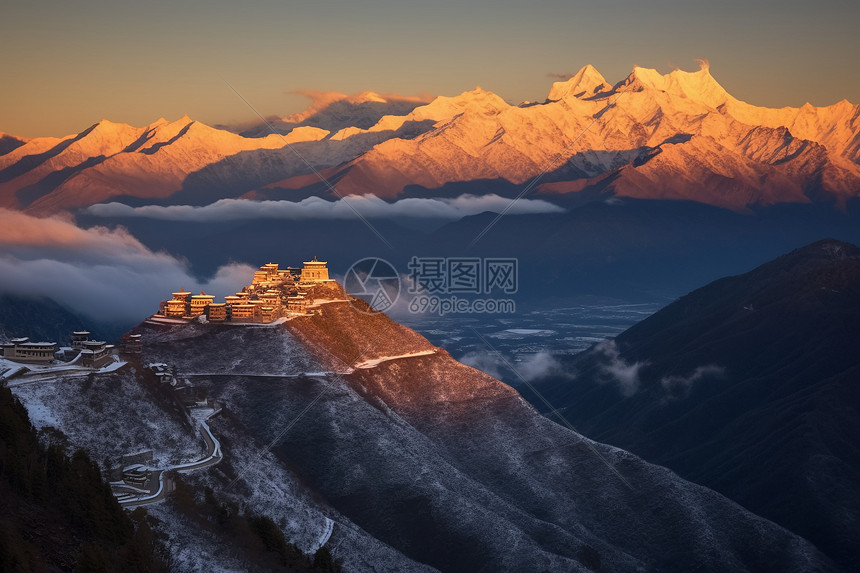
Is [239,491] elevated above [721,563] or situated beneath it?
elevated above

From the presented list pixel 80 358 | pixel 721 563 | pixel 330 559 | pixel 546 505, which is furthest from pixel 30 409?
pixel 721 563

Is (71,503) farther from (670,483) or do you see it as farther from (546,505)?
(670,483)

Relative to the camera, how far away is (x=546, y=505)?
7436 inches

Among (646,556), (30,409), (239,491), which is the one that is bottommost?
(646,556)

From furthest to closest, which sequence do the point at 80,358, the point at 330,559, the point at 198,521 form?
the point at 80,358 → the point at 330,559 → the point at 198,521

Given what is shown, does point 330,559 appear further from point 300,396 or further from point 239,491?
point 300,396

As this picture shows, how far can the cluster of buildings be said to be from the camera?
162 meters

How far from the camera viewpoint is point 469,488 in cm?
18338

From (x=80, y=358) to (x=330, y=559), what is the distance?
146ft

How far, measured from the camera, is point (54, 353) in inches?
6550

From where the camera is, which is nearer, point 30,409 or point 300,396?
point 30,409

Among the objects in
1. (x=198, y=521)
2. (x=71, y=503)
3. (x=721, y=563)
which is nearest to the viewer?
(x=71, y=503)


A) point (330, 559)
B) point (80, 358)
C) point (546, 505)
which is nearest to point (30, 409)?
point (80, 358)

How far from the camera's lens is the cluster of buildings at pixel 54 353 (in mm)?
162375
